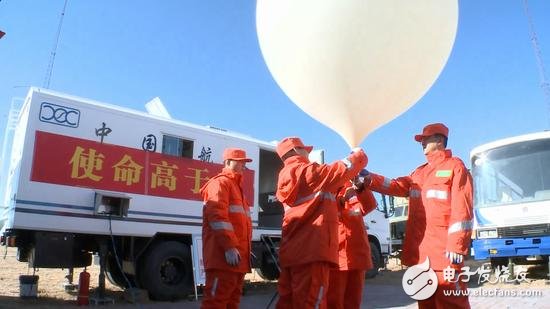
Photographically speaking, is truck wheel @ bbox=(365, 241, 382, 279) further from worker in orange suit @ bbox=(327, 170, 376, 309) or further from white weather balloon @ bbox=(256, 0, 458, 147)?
white weather balloon @ bbox=(256, 0, 458, 147)

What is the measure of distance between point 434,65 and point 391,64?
15.6 inches

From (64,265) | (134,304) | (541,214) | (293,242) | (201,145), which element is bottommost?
(134,304)

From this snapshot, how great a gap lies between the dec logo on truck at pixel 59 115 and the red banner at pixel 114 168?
0.21 m

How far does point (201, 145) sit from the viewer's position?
7.95m

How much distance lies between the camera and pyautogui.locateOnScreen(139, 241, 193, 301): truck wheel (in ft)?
23.2

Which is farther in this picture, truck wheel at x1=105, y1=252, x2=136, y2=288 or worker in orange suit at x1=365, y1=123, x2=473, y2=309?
truck wheel at x1=105, y1=252, x2=136, y2=288

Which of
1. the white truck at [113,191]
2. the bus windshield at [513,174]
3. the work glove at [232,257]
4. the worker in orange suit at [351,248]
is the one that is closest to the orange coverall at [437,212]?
the worker in orange suit at [351,248]

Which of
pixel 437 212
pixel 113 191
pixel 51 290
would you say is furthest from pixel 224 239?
pixel 51 290

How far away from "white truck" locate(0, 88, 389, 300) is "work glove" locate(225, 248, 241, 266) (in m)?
3.59

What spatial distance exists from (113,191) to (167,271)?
5.40 feet

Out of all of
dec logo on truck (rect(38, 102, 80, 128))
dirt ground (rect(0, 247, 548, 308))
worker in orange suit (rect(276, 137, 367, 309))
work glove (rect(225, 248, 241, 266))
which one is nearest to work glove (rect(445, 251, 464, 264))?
worker in orange suit (rect(276, 137, 367, 309))

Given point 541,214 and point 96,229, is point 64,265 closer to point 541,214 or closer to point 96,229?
point 96,229

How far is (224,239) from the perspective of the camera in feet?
12.3

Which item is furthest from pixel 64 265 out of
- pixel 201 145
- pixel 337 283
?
pixel 337 283
